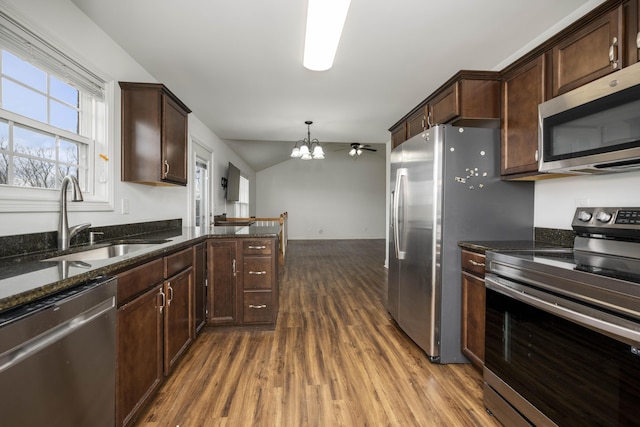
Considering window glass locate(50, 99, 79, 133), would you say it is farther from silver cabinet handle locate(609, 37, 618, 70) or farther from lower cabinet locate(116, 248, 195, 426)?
silver cabinet handle locate(609, 37, 618, 70)

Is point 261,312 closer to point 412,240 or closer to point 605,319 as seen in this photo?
point 412,240

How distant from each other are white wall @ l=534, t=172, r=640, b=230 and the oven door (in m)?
0.84

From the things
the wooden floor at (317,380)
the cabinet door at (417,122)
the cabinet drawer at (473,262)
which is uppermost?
the cabinet door at (417,122)

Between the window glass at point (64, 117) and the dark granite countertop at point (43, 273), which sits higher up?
the window glass at point (64, 117)

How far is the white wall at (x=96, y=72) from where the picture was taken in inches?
58.1

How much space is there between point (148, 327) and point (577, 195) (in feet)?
9.07

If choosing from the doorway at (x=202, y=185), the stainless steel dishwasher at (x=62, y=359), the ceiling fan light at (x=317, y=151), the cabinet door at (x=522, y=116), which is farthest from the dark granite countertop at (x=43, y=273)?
the ceiling fan light at (x=317, y=151)

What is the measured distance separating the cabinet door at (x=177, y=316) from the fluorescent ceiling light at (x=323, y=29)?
5.54 feet

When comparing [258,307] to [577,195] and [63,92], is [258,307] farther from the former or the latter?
[577,195]

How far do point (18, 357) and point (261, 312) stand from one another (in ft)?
6.44

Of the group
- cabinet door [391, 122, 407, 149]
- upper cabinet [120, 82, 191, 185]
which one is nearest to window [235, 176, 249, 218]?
cabinet door [391, 122, 407, 149]

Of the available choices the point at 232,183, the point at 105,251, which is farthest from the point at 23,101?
the point at 232,183

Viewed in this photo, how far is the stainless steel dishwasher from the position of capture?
72cm

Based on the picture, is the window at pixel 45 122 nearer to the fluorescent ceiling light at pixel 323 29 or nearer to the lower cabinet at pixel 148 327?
the lower cabinet at pixel 148 327
